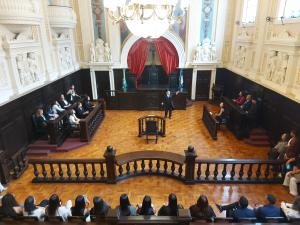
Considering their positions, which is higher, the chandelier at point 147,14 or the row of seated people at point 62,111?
the chandelier at point 147,14

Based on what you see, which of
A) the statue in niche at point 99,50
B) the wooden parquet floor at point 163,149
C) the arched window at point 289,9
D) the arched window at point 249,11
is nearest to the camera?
the wooden parquet floor at point 163,149

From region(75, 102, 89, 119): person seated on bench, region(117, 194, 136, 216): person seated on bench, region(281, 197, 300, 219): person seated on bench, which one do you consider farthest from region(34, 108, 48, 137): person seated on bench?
region(281, 197, 300, 219): person seated on bench

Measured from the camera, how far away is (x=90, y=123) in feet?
25.5

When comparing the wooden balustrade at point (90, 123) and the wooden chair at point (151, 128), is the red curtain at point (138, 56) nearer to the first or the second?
the wooden balustrade at point (90, 123)

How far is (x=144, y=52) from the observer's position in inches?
451

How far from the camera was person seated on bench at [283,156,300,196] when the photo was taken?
182 inches

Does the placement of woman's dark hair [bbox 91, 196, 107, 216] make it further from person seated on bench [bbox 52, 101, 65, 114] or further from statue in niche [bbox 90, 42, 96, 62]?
statue in niche [bbox 90, 42, 96, 62]

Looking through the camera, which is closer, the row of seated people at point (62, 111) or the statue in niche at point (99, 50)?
the row of seated people at point (62, 111)

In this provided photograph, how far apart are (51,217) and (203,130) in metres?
6.40

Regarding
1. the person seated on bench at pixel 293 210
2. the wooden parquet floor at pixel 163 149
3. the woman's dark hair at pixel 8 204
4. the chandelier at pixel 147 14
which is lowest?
the wooden parquet floor at pixel 163 149

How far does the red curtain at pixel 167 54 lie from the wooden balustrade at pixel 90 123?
4.16m

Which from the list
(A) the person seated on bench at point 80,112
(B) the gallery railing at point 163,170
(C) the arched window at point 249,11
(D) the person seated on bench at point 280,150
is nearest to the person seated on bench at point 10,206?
(B) the gallery railing at point 163,170

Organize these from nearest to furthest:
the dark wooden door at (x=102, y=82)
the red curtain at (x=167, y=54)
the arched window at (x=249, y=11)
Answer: the arched window at (x=249, y=11), the red curtain at (x=167, y=54), the dark wooden door at (x=102, y=82)

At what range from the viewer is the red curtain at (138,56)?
11.3 meters
